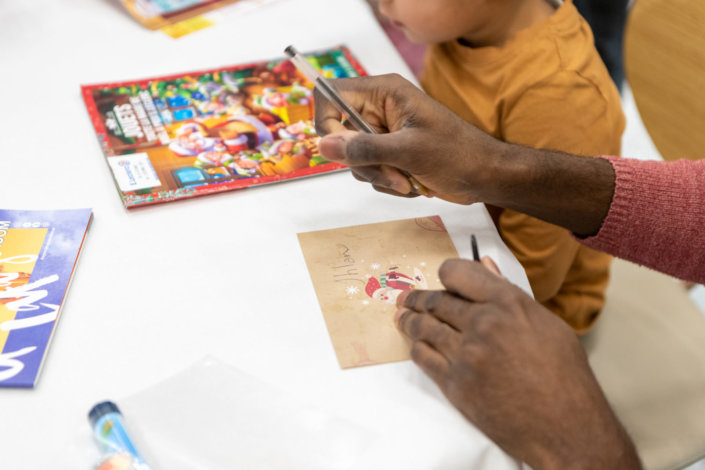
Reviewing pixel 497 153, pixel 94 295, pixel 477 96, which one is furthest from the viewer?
pixel 477 96

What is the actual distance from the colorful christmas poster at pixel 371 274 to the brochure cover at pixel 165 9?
0.54m

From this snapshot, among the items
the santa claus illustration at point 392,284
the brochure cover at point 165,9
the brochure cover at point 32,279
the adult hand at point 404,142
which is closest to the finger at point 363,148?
the adult hand at point 404,142

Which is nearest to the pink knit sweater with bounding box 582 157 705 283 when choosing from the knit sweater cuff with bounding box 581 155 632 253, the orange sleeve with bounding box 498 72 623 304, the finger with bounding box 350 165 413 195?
the knit sweater cuff with bounding box 581 155 632 253

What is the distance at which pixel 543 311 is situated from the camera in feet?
1.96

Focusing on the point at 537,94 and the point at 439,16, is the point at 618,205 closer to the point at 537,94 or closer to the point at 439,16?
the point at 537,94

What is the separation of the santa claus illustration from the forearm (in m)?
0.15

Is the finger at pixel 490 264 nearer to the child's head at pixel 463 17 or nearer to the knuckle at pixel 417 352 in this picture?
the knuckle at pixel 417 352

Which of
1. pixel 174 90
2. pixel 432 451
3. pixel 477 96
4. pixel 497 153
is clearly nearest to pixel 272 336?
pixel 432 451

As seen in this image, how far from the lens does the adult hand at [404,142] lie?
2.24ft

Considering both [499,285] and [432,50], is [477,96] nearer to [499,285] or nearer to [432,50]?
[432,50]

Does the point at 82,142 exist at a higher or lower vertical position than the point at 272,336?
higher

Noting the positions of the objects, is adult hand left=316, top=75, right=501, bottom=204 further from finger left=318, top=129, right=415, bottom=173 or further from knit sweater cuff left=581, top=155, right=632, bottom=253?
knit sweater cuff left=581, top=155, right=632, bottom=253

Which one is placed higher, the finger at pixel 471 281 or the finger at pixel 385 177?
the finger at pixel 385 177

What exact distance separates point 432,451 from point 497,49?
2.16 feet
